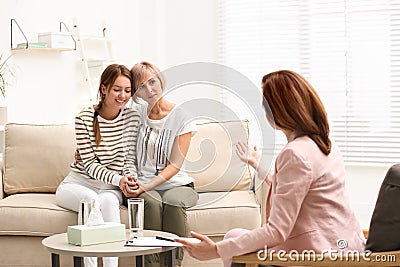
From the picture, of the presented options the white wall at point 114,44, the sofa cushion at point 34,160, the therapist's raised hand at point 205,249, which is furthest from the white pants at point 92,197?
the therapist's raised hand at point 205,249

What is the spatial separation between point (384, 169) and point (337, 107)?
553 mm

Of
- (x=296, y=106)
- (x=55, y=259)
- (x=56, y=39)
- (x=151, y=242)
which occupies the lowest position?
(x=55, y=259)

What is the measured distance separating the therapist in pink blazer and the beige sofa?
536mm

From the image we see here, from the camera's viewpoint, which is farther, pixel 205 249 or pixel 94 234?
pixel 94 234

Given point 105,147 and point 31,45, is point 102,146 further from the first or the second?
point 31,45

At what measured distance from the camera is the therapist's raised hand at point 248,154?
2490 mm

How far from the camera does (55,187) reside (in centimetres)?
365

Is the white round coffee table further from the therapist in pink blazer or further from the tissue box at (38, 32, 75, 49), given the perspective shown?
the tissue box at (38, 32, 75, 49)

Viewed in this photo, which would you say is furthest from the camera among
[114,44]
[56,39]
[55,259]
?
[114,44]

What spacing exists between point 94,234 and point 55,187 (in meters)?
1.16

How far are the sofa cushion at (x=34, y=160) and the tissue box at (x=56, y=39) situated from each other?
0.81 m

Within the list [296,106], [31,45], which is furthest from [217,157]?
[31,45]

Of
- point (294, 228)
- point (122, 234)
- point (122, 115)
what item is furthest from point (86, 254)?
point (122, 115)

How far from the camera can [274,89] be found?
6.48ft
